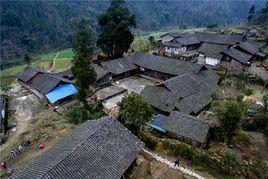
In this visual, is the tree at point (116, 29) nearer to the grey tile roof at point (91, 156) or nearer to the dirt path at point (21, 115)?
the dirt path at point (21, 115)

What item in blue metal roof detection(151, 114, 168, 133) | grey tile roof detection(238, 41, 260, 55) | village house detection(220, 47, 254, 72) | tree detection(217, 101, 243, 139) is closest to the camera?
tree detection(217, 101, 243, 139)

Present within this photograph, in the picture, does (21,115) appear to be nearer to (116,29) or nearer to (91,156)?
(116,29)

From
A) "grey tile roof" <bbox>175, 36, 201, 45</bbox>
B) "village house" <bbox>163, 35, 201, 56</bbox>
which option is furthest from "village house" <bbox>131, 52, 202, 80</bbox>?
"grey tile roof" <bbox>175, 36, 201, 45</bbox>

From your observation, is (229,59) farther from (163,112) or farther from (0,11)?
(0,11)

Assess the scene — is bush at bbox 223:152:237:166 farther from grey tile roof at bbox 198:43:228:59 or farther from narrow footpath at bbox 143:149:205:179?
grey tile roof at bbox 198:43:228:59

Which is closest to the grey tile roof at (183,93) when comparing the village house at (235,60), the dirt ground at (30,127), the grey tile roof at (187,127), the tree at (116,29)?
the grey tile roof at (187,127)

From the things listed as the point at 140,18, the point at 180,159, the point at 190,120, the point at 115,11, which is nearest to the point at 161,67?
the point at 115,11
